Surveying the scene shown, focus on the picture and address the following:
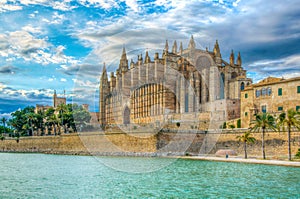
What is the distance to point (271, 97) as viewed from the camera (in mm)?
39281

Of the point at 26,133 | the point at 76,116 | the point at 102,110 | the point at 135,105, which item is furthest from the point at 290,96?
the point at 26,133

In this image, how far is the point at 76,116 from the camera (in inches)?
2635

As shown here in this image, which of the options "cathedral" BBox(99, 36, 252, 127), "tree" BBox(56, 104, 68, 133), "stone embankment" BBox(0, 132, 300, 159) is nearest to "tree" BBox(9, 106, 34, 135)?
"tree" BBox(56, 104, 68, 133)

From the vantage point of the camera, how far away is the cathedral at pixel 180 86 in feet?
175

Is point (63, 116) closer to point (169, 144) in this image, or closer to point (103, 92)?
point (103, 92)

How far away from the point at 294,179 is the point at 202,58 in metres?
41.5

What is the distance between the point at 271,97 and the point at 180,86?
2046cm

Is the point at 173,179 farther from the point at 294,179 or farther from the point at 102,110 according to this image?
the point at 102,110

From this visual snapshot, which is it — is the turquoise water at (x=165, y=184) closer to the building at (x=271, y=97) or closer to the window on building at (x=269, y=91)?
the building at (x=271, y=97)

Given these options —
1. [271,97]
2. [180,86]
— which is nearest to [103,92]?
[180,86]

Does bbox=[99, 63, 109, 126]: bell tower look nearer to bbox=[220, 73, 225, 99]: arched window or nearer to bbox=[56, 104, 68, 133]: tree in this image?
bbox=[56, 104, 68, 133]: tree

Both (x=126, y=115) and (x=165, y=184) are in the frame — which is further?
(x=126, y=115)

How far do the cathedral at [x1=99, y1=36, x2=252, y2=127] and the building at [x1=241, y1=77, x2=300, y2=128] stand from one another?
5.34 metres

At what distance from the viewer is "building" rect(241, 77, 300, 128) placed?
37.2 m
